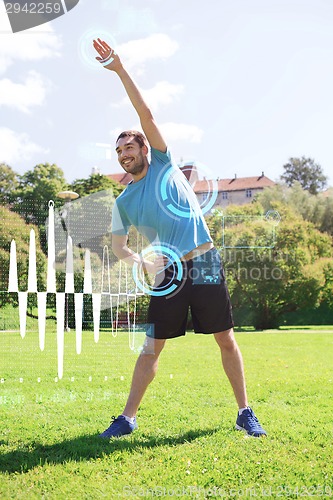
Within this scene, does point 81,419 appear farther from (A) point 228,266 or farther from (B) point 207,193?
(A) point 228,266

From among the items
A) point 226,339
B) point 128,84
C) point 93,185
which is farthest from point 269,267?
point 128,84

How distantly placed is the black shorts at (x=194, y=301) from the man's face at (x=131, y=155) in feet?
2.20

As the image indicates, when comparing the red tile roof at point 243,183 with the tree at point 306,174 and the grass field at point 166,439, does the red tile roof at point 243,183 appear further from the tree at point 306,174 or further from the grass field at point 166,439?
the grass field at point 166,439

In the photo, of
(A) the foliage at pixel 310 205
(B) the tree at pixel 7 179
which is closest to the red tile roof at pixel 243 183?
(A) the foliage at pixel 310 205

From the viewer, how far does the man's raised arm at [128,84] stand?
3.11m

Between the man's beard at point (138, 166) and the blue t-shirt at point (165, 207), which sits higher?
the man's beard at point (138, 166)

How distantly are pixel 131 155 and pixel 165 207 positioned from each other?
41 centimetres

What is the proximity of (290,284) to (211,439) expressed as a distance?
58.6ft

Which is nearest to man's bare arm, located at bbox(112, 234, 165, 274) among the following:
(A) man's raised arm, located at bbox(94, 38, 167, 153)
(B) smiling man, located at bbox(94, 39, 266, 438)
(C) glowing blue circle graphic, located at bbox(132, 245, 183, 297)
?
(B) smiling man, located at bbox(94, 39, 266, 438)

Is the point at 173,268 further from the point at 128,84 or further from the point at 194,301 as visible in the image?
the point at 128,84

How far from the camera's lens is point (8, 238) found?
356 inches

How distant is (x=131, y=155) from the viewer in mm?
3363

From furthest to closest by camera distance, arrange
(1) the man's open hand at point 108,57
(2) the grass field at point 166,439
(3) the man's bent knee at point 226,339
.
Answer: (3) the man's bent knee at point 226,339 < (1) the man's open hand at point 108,57 < (2) the grass field at point 166,439

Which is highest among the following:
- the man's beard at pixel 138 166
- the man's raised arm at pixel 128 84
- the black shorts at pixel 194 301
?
the man's raised arm at pixel 128 84
